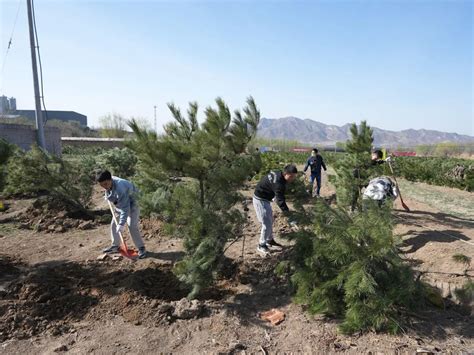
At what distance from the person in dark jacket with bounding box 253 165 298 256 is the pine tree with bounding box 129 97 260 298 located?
72 centimetres

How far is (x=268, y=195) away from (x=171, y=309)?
208 centimetres

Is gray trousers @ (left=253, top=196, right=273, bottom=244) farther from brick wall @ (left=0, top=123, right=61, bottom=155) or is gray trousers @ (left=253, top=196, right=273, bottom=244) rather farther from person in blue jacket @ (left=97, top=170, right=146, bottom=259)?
brick wall @ (left=0, top=123, right=61, bottom=155)

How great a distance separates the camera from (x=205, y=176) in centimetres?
385

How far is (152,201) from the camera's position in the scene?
4352 millimetres

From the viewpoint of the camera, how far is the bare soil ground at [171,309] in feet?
9.39

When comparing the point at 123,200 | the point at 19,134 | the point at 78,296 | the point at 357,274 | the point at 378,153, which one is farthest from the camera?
the point at 19,134

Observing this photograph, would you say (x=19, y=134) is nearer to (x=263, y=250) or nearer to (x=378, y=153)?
(x=263, y=250)

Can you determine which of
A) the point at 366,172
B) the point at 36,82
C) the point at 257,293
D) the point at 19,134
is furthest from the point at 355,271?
the point at 19,134

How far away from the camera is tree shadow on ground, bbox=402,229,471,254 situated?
5141 mm

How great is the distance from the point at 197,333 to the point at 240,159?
1852mm

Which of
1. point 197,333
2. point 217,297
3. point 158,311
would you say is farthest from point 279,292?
point 158,311

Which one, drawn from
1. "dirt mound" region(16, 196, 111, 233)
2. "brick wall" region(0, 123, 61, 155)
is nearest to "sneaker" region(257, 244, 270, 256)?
"dirt mound" region(16, 196, 111, 233)

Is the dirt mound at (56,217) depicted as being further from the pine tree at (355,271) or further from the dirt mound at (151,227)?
the pine tree at (355,271)

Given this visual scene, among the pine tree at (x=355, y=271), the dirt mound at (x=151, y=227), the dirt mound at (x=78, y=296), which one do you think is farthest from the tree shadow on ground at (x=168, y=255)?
the pine tree at (x=355, y=271)
